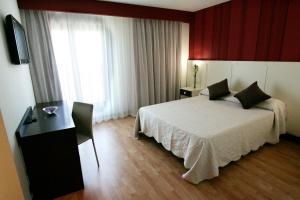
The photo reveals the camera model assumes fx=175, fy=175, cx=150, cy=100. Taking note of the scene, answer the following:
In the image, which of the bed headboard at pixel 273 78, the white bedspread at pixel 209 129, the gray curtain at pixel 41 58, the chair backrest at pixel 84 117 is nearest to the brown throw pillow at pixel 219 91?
the white bedspread at pixel 209 129

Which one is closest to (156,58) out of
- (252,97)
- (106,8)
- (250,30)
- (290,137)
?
(106,8)

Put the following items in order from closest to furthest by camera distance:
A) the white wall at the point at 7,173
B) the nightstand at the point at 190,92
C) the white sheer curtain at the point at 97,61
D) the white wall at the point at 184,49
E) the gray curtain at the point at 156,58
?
the white wall at the point at 7,173 → the white sheer curtain at the point at 97,61 → the gray curtain at the point at 156,58 → the nightstand at the point at 190,92 → the white wall at the point at 184,49

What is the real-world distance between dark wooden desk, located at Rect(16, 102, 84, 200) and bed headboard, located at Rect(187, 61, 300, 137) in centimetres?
315

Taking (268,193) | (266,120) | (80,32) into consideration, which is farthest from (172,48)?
(268,193)

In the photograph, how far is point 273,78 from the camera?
3.00 m

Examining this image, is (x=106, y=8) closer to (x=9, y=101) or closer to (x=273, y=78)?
(x=9, y=101)

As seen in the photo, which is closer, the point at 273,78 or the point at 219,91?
the point at 273,78

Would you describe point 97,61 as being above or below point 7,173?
above

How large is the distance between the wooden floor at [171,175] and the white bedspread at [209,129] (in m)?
0.15

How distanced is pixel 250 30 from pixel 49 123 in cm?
366

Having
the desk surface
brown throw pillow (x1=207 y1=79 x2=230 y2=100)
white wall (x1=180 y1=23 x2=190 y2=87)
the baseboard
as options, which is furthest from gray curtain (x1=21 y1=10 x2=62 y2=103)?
the baseboard

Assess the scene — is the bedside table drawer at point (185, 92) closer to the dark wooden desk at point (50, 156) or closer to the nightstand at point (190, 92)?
the nightstand at point (190, 92)

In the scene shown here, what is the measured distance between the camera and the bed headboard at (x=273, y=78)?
2.79 metres

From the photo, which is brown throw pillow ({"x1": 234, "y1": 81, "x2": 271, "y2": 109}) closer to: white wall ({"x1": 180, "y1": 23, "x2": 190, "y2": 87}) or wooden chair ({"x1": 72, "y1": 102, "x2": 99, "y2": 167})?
white wall ({"x1": 180, "y1": 23, "x2": 190, "y2": 87})
